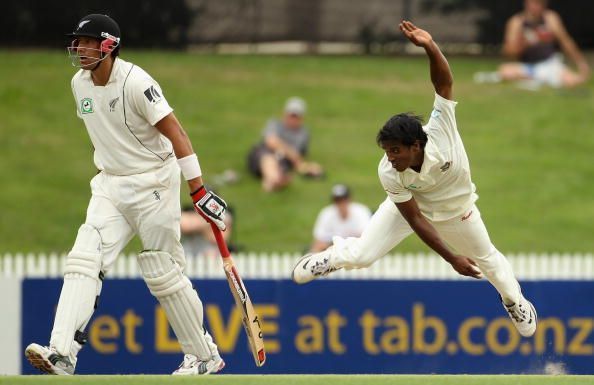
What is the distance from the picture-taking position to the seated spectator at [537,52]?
17859 mm

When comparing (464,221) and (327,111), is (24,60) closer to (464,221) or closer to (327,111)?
(327,111)

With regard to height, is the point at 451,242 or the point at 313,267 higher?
the point at 451,242

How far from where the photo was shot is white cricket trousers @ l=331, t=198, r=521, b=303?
8094mm

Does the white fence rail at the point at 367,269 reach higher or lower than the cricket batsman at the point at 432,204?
lower

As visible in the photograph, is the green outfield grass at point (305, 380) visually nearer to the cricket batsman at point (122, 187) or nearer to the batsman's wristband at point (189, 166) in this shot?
the cricket batsman at point (122, 187)

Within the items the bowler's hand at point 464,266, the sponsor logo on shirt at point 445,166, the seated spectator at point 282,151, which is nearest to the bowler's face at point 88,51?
the sponsor logo on shirt at point 445,166

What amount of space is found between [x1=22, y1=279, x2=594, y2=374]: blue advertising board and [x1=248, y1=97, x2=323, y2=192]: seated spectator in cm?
438

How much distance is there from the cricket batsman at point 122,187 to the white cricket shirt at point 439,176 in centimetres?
103

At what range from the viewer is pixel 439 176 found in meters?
7.79

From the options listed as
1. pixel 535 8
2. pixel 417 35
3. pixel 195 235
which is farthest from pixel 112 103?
pixel 535 8

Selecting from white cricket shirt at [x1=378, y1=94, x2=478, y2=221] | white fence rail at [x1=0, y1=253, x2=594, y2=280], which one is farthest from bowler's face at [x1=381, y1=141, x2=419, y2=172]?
white fence rail at [x1=0, y1=253, x2=594, y2=280]

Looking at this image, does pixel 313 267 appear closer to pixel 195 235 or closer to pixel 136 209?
pixel 136 209

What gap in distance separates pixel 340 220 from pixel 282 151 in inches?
110

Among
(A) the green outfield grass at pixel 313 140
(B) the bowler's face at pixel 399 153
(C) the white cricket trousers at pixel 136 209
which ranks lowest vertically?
(A) the green outfield grass at pixel 313 140
